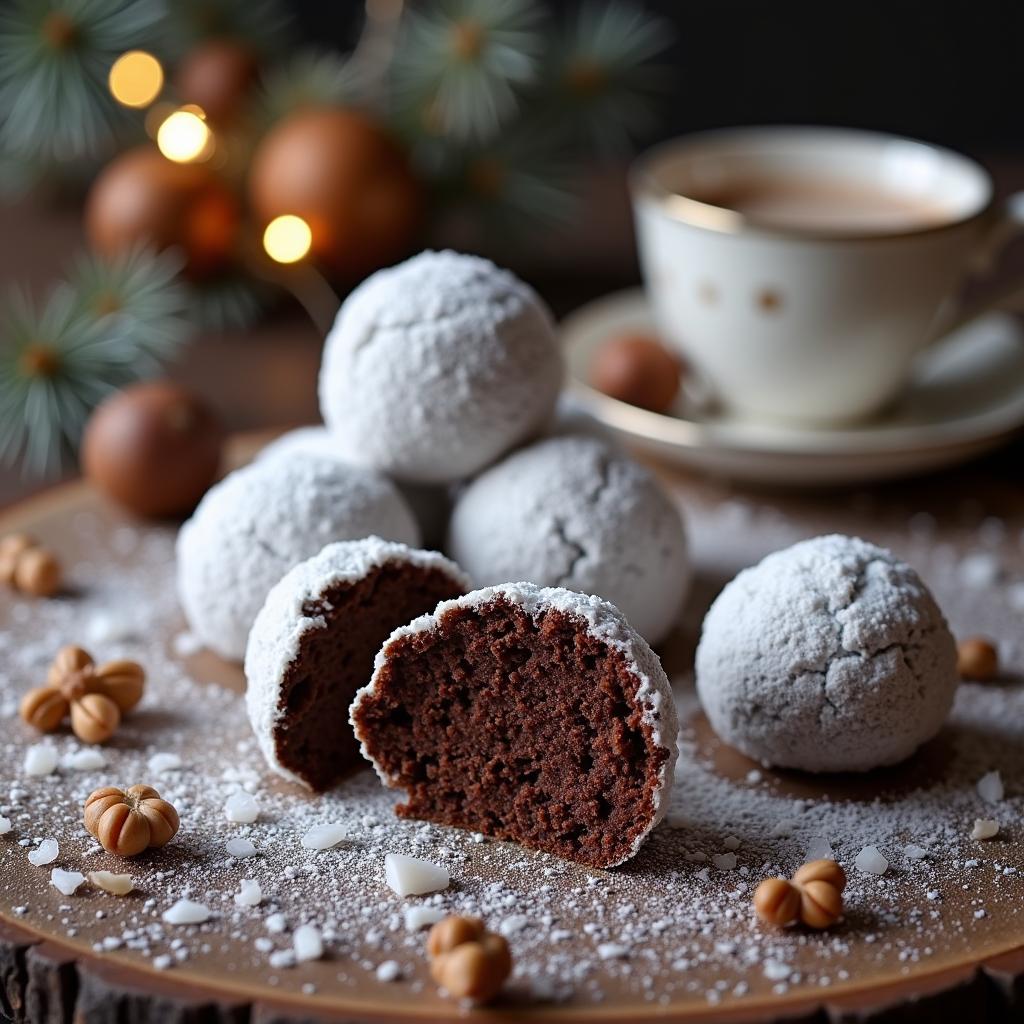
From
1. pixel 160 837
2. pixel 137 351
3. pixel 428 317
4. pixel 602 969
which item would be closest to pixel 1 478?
pixel 137 351

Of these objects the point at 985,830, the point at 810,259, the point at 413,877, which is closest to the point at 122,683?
the point at 413,877

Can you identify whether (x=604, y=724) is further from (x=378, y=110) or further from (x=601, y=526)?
(x=378, y=110)

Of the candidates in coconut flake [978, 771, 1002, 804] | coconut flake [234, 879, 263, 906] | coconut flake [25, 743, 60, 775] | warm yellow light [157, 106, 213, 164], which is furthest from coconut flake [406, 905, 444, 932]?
warm yellow light [157, 106, 213, 164]

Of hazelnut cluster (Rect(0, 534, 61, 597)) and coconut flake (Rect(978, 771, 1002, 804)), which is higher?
hazelnut cluster (Rect(0, 534, 61, 597))

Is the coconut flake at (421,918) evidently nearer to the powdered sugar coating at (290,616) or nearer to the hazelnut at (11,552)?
the powdered sugar coating at (290,616)

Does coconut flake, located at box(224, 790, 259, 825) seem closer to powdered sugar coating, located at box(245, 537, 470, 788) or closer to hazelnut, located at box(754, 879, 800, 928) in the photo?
powdered sugar coating, located at box(245, 537, 470, 788)

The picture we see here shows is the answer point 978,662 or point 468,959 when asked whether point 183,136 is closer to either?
point 978,662
